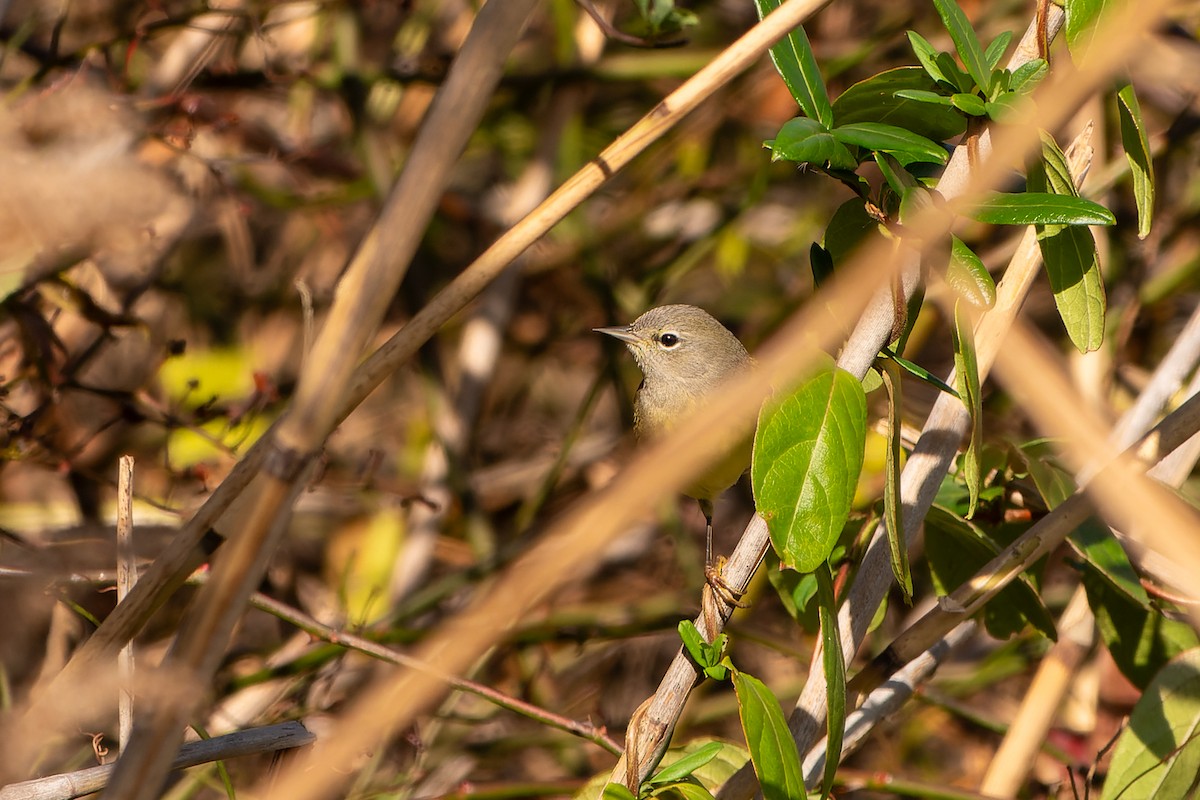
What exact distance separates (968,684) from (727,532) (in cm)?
117

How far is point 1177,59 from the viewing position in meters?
2.47

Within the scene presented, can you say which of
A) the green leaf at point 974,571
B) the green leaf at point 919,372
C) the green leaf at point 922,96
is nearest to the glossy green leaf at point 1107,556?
the green leaf at point 974,571

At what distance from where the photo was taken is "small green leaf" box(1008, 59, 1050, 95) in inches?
61.1

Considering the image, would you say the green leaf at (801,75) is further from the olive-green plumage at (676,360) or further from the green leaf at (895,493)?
the olive-green plumage at (676,360)

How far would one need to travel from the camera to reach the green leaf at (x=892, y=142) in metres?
1.47

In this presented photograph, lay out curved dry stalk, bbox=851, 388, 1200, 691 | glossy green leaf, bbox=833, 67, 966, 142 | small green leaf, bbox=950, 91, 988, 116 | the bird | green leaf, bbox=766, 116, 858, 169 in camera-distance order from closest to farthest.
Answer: green leaf, bbox=766, 116, 858, 169
small green leaf, bbox=950, 91, 988, 116
glossy green leaf, bbox=833, 67, 966, 142
curved dry stalk, bbox=851, 388, 1200, 691
the bird

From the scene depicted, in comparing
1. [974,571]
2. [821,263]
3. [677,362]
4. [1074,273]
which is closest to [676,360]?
[677,362]

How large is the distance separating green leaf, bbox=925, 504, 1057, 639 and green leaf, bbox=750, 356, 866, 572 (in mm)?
740

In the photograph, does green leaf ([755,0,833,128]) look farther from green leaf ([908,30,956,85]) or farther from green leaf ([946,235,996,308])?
green leaf ([946,235,996,308])

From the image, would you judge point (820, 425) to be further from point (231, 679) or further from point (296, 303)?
point (296, 303)

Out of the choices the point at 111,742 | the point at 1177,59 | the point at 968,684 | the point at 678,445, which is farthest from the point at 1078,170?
the point at 111,742

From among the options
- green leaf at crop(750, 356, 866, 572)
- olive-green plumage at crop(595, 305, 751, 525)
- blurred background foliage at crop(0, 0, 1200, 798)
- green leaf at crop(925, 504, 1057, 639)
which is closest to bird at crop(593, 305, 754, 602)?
olive-green plumage at crop(595, 305, 751, 525)

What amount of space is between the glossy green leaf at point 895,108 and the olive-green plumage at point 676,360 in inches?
52.1

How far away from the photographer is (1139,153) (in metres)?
1.67
